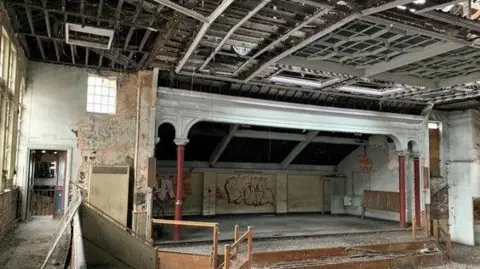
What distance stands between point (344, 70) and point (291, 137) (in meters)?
5.78

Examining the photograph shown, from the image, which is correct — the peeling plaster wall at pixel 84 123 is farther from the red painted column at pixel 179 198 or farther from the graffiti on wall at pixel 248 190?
the graffiti on wall at pixel 248 190

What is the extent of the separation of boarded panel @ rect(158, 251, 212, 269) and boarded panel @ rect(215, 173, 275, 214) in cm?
714

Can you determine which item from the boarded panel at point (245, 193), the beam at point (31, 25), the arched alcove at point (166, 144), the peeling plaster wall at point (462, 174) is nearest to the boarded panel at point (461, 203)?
the peeling plaster wall at point (462, 174)

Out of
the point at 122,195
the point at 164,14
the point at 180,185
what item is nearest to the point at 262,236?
the point at 180,185

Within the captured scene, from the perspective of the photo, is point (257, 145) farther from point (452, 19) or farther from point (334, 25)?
point (452, 19)

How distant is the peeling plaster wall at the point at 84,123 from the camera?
10016mm

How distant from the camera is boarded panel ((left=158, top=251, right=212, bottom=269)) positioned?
9383 mm

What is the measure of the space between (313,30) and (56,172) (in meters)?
11.7

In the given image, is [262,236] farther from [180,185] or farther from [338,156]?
[338,156]

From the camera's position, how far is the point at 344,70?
10125 mm

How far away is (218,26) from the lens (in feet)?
24.3

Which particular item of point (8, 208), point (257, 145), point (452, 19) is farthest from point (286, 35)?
point (257, 145)

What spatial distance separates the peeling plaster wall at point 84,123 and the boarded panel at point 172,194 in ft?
14.1

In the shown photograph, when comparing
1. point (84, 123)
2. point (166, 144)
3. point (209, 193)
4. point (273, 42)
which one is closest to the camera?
point (273, 42)
